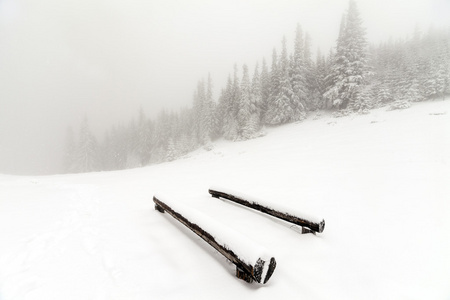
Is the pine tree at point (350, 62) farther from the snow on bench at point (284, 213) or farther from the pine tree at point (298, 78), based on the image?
the snow on bench at point (284, 213)

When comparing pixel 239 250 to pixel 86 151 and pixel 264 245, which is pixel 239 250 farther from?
pixel 86 151

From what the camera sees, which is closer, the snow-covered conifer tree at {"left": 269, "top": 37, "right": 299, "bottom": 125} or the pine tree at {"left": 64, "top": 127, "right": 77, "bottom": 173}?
the snow-covered conifer tree at {"left": 269, "top": 37, "right": 299, "bottom": 125}

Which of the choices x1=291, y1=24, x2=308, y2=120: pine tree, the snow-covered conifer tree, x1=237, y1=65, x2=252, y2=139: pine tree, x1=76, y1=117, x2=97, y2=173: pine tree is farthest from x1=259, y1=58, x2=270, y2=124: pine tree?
x1=76, y1=117, x2=97, y2=173: pine tree

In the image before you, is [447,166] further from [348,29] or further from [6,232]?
[348,29]

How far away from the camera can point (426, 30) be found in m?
36.4

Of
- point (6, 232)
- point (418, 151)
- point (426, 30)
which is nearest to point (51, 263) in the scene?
point (6, 232)

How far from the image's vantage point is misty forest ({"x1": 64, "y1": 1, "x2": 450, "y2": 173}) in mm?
26797

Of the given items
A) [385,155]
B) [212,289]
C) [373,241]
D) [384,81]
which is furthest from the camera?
[384,81]

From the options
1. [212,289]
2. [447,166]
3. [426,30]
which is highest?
[426,30]

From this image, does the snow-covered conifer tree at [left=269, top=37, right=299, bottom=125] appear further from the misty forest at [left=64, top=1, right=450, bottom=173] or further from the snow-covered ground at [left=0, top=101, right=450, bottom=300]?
the snow-covered ground at [left=0, top=101, right=450, bottom=300]

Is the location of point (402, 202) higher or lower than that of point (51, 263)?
higher

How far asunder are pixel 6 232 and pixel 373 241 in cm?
843

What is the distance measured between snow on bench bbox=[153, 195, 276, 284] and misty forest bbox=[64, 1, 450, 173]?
27.8 metres

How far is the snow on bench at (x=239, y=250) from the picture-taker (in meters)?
2.61
